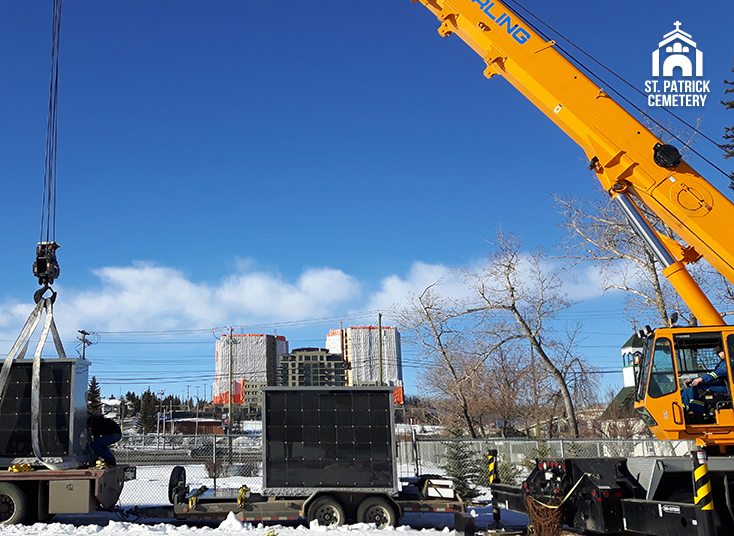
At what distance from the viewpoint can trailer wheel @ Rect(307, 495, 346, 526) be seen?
1125cm

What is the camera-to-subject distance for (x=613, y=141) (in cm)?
988

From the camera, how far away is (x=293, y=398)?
38.8 feet

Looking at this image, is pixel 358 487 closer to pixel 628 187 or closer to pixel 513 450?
pixel 628 187

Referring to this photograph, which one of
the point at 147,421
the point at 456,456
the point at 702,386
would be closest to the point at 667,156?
the point at 702,386

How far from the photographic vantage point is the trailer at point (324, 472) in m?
11.2

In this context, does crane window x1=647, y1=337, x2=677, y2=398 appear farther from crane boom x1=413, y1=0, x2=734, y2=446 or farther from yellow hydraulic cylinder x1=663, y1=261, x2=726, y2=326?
yellow hydraulic cylinder x1=663, y1=261, x2=726, y2=326

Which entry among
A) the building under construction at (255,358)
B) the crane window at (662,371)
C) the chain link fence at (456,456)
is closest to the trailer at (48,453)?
the chain link fence at (456,456)

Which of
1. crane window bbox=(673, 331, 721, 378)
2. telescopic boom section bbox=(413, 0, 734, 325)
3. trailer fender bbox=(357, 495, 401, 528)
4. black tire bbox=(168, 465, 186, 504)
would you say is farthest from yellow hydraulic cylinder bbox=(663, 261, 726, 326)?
black tire bbox=(168, 465, 186, 504)

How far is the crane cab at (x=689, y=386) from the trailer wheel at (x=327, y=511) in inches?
219

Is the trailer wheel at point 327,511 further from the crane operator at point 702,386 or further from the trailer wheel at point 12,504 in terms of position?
the crane operator at point 702,386

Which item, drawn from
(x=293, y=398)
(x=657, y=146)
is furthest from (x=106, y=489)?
(x=657, y=146)

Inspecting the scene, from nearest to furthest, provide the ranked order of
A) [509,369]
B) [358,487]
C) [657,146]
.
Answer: [657,146] < [358,487] < [509,369]

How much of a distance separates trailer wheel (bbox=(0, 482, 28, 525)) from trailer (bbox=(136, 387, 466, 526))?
1904 mm

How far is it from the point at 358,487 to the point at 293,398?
6.54 feet
